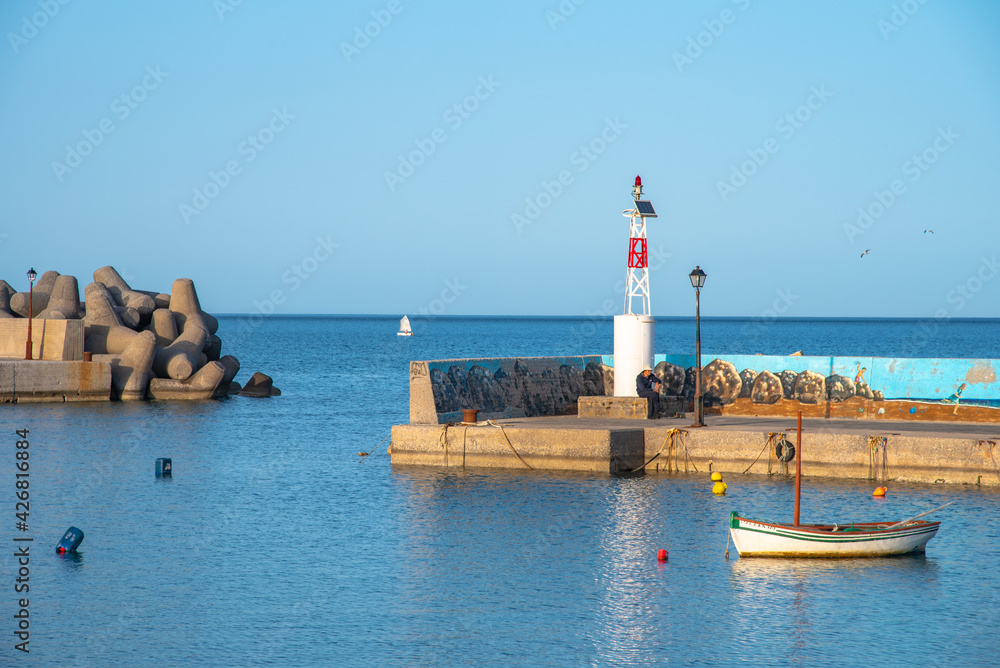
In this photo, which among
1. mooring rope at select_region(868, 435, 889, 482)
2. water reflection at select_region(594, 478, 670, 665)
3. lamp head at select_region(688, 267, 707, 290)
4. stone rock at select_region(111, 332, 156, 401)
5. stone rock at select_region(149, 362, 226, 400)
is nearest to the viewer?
water reflection at select_region(594, 478, 670, 665)

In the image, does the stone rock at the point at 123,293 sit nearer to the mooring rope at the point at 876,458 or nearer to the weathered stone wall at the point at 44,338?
the weathered stone wall at the point at 44,338

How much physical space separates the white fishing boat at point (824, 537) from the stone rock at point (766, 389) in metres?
10.5

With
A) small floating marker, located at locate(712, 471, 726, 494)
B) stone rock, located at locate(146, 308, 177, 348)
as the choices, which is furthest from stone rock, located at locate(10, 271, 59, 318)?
small floating marker, located at locate(712, 471, 726, 494)

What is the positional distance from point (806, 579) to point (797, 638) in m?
2.77

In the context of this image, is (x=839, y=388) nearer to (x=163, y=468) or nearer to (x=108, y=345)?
(x=163, y=468)

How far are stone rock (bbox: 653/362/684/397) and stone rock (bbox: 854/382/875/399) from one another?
13.9ft

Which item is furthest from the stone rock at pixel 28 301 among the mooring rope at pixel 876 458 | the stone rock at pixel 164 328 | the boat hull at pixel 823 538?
the boat hull at pixel 823 538

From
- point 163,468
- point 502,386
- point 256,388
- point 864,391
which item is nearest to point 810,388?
point 864,391

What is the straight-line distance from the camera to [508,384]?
1019 inches

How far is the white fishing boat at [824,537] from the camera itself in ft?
51.0

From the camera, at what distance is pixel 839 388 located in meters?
25.6

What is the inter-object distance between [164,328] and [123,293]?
475 centimetres

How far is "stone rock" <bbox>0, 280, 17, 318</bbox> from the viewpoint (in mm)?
48134

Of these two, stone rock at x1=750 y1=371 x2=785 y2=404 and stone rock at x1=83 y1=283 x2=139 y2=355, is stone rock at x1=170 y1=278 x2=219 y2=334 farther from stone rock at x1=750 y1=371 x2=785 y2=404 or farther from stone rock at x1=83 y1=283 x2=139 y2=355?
→ stone rock at x1=750 y1=371 x2=785 y2=404
